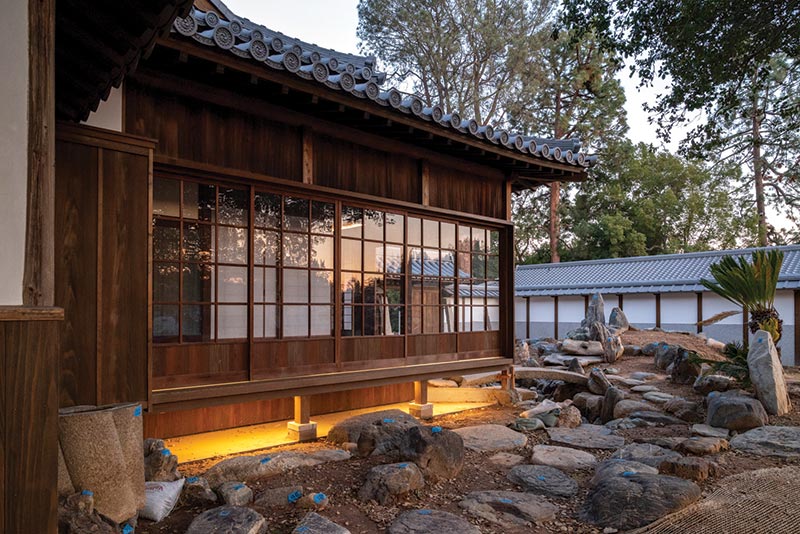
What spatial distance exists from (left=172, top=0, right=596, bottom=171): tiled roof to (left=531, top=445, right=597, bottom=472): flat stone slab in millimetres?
3997

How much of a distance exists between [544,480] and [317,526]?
7.81ft

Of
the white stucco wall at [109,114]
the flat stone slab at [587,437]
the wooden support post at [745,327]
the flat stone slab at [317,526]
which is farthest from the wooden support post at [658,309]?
the white stucco wall at [109,114]

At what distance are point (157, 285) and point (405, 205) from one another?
332cm

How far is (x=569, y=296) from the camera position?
20.8 meters

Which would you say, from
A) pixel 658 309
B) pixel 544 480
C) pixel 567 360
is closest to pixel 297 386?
pixel 544 480

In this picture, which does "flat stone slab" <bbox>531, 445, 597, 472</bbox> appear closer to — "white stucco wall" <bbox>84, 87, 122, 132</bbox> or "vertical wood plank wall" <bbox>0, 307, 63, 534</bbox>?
"vertical wood plank wall" <bbox>0, 307, 63, 534</bbox>

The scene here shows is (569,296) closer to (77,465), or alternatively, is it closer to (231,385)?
(231,385)

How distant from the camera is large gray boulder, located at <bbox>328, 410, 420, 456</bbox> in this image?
533 cm

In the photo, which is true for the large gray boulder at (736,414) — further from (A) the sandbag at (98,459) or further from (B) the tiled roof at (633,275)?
(B) the tiled roof at (633,275)

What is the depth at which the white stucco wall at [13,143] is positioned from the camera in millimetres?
2414

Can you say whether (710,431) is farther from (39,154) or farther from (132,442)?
(39,154)

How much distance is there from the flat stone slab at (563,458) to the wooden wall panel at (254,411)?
2770 millimetres

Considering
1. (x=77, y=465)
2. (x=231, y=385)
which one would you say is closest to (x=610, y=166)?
(x=231, y=385)

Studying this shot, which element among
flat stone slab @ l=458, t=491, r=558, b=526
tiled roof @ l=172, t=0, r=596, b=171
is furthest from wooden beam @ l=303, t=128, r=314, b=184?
flat stone slab @ l=458, t=491, r=558, b=526
